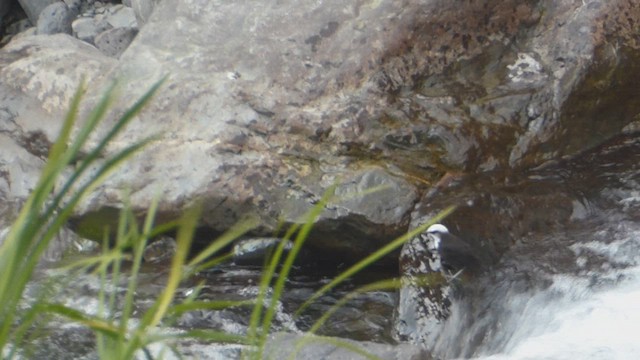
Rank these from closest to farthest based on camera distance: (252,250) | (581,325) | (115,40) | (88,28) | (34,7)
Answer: (581,325), (252,250), (115,40), (88,28), (34,7)

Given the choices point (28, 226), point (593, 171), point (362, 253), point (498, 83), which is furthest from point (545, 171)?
point (28, 226)

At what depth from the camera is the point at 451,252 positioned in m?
3.43

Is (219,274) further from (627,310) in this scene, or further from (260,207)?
(627,310)

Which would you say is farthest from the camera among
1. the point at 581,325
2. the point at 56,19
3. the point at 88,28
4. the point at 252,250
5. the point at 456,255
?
the point at 56,19

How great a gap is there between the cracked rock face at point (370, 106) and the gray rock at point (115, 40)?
2.00 m

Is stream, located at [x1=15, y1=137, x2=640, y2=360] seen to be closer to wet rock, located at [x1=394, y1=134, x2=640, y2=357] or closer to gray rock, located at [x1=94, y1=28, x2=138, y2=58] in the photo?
wet rock, located at [x1=394, y1=134, x2=640, y2=357]

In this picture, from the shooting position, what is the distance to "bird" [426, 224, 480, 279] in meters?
3.38

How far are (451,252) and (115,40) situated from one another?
145 inches

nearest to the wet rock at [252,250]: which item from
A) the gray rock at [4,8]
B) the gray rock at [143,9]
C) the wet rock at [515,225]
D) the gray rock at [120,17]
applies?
the wet rock at [515,225]

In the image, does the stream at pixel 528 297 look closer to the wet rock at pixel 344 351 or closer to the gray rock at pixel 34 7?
the wet rock at pixel 344 351

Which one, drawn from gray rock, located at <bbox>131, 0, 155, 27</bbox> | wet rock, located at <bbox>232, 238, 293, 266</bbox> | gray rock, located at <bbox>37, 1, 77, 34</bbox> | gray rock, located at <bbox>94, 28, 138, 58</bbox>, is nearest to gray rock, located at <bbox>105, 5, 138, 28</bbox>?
gray rock, located at <bbox>94, 28, 138, 58</bbox>

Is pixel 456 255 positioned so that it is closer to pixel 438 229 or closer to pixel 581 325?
pixel 438 229

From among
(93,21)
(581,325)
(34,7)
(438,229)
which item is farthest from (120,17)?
(581,325)

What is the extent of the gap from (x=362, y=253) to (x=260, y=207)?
419mm
